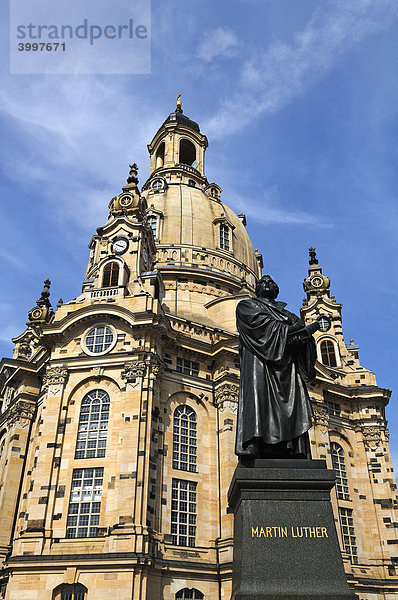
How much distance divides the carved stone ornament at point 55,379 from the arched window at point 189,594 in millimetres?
14201

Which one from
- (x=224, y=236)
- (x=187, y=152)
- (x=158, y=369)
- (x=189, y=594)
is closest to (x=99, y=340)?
(x=158, y=369)

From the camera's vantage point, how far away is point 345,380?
49094 mm

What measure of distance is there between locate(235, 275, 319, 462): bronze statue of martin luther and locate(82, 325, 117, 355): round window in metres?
26.6

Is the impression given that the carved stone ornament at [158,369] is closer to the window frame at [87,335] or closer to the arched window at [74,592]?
the window frame at [87,335]

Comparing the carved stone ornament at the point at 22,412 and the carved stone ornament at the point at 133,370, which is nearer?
the carved stone ornament at the point at 133,370

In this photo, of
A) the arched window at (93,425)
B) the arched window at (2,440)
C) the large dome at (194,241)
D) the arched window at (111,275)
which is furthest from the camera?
the large dome at (194,241)

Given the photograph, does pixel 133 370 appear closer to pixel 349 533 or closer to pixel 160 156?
pixel 349 533

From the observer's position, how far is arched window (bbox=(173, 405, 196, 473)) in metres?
35.2

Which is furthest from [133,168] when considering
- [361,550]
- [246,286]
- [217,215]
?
[361,550]

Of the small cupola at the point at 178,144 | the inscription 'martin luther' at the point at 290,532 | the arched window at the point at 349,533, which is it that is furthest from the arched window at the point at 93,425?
the small cupola at the point at 178,144

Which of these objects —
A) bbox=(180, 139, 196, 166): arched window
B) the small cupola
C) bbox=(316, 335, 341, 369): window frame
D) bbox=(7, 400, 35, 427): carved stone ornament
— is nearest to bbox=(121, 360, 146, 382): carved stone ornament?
bbox=(7, 400, 35, 427): carved stone ornament

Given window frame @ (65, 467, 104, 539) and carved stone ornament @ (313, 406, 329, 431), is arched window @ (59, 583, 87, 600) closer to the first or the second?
window frame @ (65, 467, 104, 539)

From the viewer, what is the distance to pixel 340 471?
43594mm

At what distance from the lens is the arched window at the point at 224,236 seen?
5686cm
